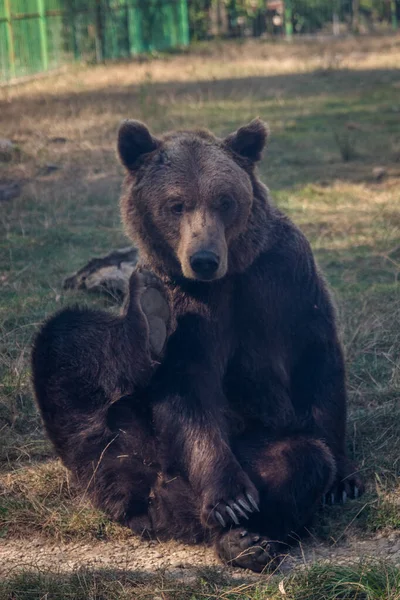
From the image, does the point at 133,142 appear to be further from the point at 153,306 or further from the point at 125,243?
the point at 125,243

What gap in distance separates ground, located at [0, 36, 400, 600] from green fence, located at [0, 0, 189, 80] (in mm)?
848

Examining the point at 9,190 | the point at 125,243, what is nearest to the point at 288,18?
the point at 9,190

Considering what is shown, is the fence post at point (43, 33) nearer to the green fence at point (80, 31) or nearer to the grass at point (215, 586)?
the green fence at point (80, 31)

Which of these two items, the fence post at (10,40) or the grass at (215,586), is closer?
the grass at (215,586)

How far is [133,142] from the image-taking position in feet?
13.9

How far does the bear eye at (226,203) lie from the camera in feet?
13.4

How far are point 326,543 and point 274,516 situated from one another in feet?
0.77

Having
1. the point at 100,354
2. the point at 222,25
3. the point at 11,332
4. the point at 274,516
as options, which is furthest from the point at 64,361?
the point at 222,25

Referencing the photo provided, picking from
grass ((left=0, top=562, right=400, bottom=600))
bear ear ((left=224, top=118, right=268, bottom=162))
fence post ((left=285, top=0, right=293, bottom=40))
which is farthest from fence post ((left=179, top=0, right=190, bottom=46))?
grass ((left=0, top=562, right=400, bottom=600))

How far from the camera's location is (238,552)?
3.54 meters

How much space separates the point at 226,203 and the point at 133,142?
20.6 inches

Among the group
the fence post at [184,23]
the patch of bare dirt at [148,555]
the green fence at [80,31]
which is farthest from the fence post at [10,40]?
the patch of bare dirt at [148,555]

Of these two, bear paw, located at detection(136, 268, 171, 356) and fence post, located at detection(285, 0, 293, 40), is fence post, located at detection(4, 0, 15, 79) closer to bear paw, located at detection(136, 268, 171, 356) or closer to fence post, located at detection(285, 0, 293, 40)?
fence post, located at detection(285, 0, 293, 40)

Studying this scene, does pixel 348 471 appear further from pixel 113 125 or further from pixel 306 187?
pixel 113 125
